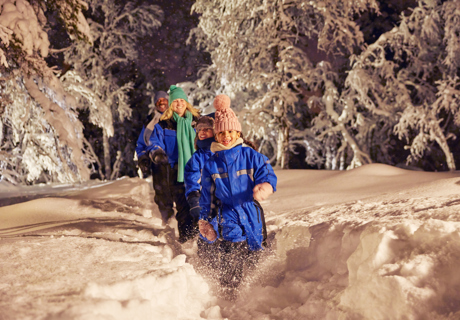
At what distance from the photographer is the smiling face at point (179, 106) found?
15.3 feet

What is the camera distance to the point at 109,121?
38.9ft

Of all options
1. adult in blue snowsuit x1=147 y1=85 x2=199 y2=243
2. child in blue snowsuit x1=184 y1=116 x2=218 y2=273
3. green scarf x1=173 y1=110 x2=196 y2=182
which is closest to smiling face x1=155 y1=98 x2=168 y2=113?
adult in blue snowsuit x1=147 y1=85 x2=199 y2=243

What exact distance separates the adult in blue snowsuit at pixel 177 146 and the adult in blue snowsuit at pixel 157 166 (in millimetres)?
82

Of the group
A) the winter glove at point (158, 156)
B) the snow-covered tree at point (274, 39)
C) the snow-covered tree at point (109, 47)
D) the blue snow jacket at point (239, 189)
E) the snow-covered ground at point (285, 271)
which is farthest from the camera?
the snow-covered tree at point (109, 47)

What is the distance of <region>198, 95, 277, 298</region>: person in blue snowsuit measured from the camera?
2959 mm

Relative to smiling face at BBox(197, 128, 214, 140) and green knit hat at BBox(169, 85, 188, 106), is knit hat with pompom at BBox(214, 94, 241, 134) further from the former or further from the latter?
green knit hat at BBox(169, 85, 188, 106)

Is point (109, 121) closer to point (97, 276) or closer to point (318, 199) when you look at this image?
point (318, 199)

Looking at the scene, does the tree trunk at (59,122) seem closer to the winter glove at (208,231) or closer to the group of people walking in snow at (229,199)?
the group of people walking in snow at (229,199)

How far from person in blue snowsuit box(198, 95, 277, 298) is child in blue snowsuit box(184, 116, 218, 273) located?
0.09 meters

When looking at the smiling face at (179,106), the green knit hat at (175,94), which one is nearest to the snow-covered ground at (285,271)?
the smiling face at (179,106)

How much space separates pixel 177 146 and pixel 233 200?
194 cm

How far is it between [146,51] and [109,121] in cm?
910

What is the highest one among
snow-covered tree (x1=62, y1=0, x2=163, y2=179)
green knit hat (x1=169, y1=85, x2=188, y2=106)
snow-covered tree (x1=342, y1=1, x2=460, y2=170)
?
snow-covered tree (x1=62, y1=0, x2=163, y2=179)

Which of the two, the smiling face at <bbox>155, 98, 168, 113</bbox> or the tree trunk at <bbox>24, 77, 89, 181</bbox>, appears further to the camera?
the tree trunk at <bbox>24, 77, 89, 181</bbox>
